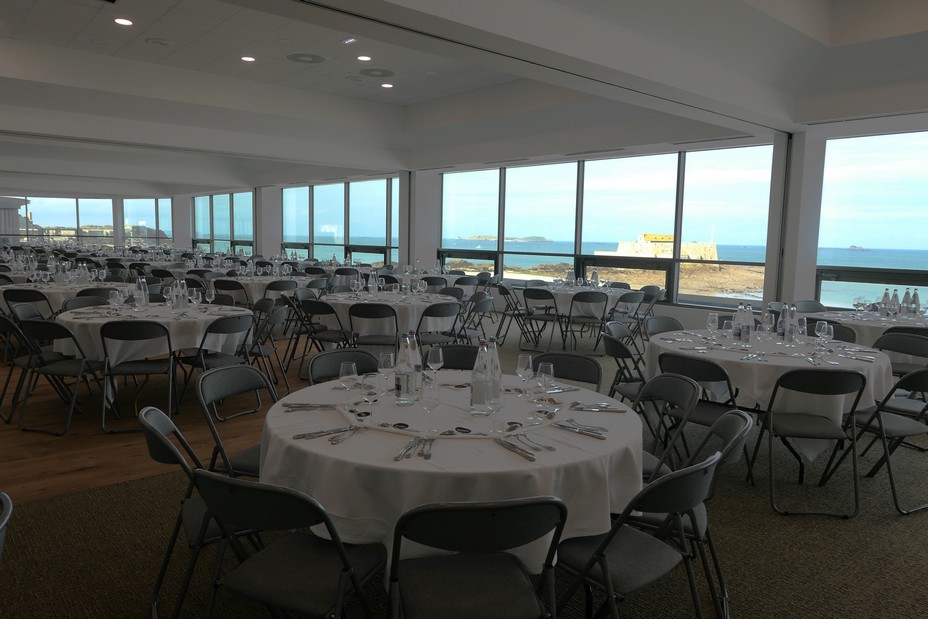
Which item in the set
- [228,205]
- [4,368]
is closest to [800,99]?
[4,368]

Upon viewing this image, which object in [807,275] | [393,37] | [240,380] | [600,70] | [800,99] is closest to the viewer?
[240,380]

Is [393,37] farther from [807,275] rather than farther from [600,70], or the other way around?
[807,275]

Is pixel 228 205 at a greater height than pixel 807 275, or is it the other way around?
pixel 228 205

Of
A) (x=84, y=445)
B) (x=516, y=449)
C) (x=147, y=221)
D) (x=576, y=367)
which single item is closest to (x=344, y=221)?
(x=84, y=445)

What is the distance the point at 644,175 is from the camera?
486 inches

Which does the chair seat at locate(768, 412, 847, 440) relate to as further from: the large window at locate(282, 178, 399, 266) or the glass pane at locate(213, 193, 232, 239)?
the glass pane at locate(213, 193, 232, 239)

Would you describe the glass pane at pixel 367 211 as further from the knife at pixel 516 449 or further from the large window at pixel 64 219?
the large window at pixel 64 219

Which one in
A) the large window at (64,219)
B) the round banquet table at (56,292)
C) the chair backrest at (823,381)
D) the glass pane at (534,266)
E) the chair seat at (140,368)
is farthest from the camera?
the large window at (64,219)

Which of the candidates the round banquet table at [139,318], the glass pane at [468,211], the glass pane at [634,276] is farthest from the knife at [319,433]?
the glass pane at [468,211]

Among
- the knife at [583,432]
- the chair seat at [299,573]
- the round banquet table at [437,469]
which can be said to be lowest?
the chair seat at [299,573]

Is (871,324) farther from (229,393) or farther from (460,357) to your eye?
(229,393)

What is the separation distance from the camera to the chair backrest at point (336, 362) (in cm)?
363

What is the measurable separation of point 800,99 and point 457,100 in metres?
5.39

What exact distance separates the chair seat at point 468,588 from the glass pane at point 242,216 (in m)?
22.0
